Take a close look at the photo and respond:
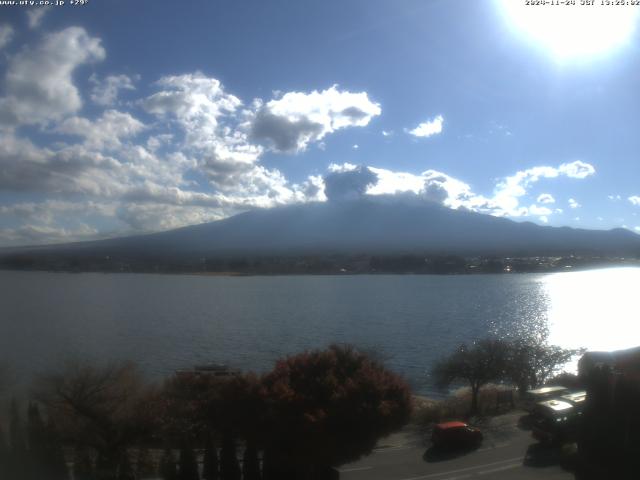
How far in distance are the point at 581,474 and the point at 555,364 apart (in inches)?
492

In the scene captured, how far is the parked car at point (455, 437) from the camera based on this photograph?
1004cm

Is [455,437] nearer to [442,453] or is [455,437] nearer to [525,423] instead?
[442,453]

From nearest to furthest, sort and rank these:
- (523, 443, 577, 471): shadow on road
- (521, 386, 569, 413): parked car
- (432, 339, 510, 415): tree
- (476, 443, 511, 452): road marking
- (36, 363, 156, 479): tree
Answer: (523, 443, 577, 471): shadow on road
(36, 363, 156, 479): tree
(476, 443, 511, 452): road marking
(521, 386, 569, 413): parked car
(432, 339, 510, 415): tree

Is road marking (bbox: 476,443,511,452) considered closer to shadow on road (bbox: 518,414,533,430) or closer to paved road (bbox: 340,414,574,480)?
paved road (bbox: 340,414,574,480)

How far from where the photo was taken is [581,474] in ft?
24.8

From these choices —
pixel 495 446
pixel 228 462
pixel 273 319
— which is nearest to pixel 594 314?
pixel 273 319

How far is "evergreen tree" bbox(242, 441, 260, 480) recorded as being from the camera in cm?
805

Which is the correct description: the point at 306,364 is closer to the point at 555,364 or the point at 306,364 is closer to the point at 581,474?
the point at 581,474

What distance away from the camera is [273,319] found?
112ft

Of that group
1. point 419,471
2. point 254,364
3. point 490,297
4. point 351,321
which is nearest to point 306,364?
point 419,471

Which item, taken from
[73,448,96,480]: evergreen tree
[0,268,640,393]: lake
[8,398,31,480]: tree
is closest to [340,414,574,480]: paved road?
[73,448,96,480]: evergreen tree

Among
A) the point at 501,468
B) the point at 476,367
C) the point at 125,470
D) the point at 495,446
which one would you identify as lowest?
the point at 495,446

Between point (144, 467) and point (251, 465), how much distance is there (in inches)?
79.3

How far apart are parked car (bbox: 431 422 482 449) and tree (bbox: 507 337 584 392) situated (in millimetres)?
6910
